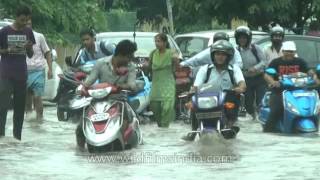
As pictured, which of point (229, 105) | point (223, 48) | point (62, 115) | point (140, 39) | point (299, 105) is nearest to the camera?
point (223, 48)

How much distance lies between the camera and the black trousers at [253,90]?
17.4 metres

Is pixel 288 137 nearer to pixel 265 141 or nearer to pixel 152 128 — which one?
pixel 265 141

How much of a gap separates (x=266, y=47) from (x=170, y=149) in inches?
261

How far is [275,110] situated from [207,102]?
2.38m

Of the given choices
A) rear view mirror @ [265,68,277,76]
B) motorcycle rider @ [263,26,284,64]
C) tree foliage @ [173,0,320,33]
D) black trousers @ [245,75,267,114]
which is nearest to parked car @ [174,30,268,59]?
motorcycle rider @ [263,26,284,64]

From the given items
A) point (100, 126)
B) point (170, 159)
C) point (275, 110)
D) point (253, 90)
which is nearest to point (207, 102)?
point (170, 159)

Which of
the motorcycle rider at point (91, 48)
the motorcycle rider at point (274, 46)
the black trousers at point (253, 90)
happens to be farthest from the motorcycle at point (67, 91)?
the motorcycle rider at point (274, 46)

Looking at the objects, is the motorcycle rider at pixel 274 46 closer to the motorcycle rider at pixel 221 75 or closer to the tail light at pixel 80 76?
A: the tail light at pixel 80 76

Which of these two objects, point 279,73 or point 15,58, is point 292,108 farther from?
point 15,58

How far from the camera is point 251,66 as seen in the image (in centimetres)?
1733

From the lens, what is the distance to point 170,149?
40.9 feet

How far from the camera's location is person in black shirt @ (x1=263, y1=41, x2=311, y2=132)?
14586 millimetres

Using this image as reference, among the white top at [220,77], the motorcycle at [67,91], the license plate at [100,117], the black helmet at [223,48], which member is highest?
the black helmet at [223,48]

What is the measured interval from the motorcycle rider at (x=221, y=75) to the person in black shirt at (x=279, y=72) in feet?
5.51
